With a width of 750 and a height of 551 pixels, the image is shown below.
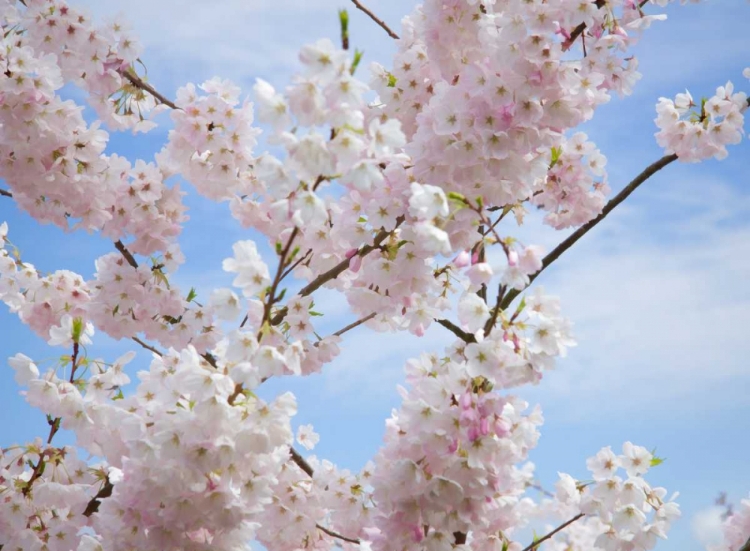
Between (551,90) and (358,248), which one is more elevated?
(551,90)

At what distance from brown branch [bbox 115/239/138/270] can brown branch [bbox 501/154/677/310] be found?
2192mm

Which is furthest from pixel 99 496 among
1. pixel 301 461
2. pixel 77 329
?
pixel 301 461

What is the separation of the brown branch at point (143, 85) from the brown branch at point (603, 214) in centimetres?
228

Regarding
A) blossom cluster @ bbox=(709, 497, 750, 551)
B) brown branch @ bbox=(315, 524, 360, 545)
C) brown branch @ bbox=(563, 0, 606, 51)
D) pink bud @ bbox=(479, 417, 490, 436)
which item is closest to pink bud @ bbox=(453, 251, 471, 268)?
pink bud @ bbox=(479, 417, 490, 436)

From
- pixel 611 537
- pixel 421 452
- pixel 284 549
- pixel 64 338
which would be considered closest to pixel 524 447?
pixel 421 452

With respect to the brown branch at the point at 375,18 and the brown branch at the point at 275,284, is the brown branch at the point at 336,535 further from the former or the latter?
the brown branch at the point at 375,18

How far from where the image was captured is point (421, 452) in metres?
3.11

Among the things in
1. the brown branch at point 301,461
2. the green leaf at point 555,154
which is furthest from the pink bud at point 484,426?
the green leaf at point 555,154

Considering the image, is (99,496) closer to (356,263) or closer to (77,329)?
(77,329)

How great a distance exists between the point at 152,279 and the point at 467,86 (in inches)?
88.2

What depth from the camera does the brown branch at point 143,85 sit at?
4.62 m

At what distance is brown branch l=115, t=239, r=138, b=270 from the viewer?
4.68 meters

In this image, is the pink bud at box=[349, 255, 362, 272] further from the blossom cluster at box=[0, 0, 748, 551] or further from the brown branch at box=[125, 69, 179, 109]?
the brown branch at box=[125, 69, 179, 109]

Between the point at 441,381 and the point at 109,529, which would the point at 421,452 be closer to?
the point at 441,381
